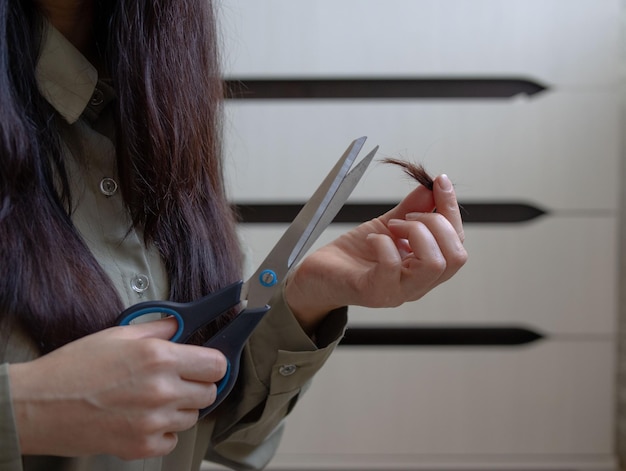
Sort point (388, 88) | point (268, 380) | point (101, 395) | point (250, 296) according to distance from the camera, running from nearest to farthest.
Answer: point (101, 395)
point (250, 296)
point (268, 380)
point (388, 88)

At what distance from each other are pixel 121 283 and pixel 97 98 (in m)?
0.16

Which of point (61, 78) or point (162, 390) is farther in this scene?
point (61, 78)

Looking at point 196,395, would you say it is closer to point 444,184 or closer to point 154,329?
point 154,329

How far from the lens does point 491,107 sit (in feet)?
4.83

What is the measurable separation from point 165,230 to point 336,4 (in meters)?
0.99

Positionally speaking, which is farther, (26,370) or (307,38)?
(307,38)

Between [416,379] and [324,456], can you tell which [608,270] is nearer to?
[416,379]

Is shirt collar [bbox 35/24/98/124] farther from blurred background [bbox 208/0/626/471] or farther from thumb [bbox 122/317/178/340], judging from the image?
blurred background [bbox 208/0/626/471]

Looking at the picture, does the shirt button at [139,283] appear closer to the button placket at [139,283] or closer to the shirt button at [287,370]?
the button placket at [139,283]

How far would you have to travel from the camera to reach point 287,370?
0.63 meters

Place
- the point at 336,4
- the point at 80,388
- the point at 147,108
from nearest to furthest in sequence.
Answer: the point at 80,388
the point at 147,108
the point at 336,4

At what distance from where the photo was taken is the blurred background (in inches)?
57.7

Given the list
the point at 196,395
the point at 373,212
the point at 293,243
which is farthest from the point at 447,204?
the point at 373,212

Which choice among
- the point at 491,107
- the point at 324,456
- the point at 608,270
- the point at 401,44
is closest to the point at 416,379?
the point at 324,456
